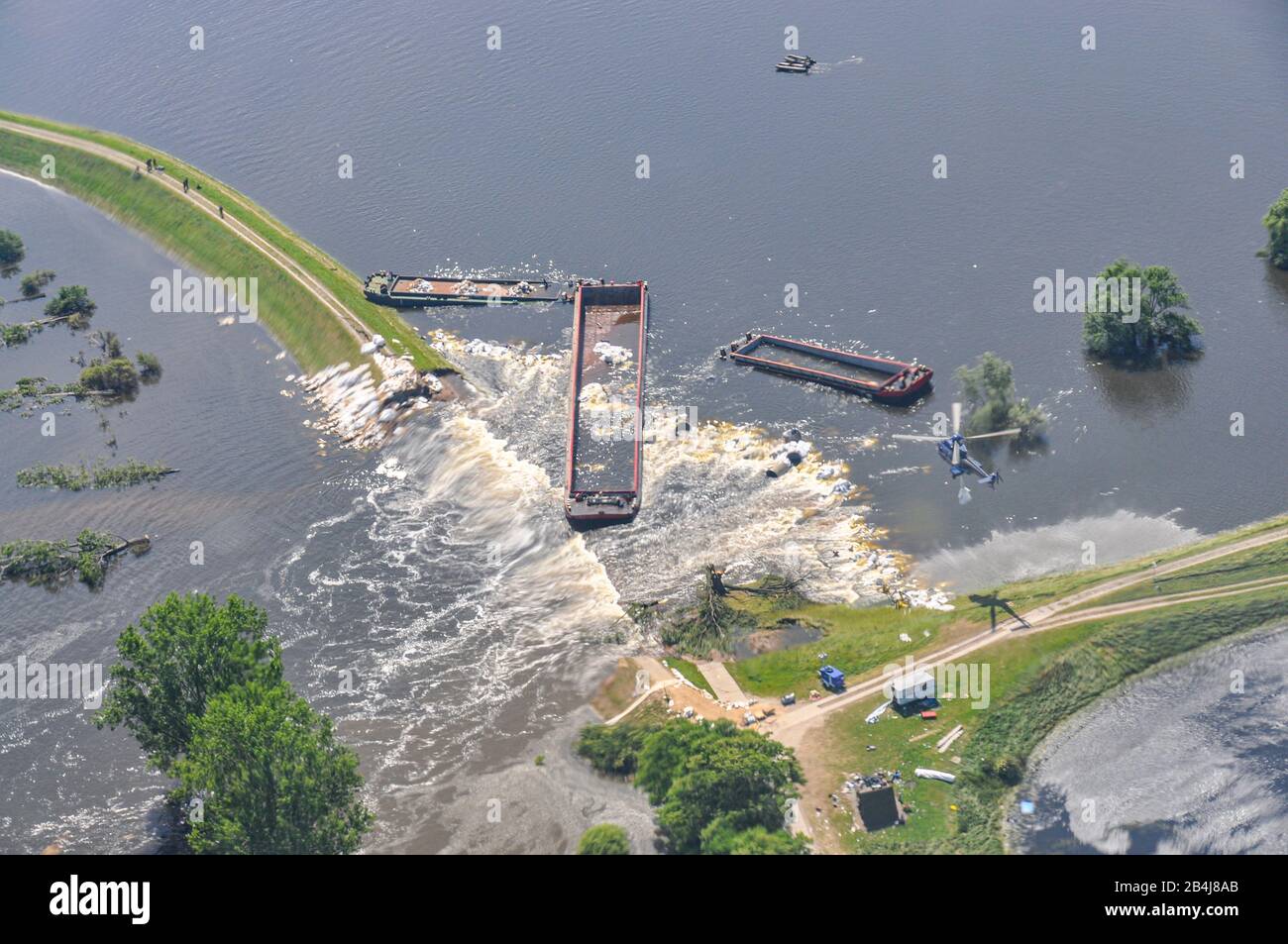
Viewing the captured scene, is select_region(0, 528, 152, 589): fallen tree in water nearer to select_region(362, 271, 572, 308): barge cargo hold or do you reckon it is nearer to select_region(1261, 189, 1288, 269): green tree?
select_region(362, 271, 572, 308): barge cargo hold

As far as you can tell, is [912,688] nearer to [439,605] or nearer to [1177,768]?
[1177,768]

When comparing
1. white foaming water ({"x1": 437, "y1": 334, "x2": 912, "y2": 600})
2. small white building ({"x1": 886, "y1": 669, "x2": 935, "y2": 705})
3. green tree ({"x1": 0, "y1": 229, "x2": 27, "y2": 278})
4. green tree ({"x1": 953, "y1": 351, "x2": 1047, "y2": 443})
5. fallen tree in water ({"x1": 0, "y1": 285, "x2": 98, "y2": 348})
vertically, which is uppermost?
green tree ({"x1": 0, "y1": 229, "x2": 27, "y2": 278})

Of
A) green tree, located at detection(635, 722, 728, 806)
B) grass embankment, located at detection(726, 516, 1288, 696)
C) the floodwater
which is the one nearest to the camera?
the floodwater

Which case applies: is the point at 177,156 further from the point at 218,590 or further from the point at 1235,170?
the point at 1235,170

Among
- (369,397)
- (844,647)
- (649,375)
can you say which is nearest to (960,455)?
(844,647)

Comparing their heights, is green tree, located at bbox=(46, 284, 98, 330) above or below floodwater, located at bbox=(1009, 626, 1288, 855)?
above

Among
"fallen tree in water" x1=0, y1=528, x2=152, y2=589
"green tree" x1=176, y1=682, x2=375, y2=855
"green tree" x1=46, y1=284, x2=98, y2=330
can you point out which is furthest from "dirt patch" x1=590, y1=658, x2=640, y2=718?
"green tree" x1=46, y1=284, x2=98, y2=330

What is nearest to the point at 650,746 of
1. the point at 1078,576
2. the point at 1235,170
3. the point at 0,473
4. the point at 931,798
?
the point at 931,798

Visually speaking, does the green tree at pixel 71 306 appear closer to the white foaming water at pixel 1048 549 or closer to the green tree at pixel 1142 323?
the white foaming water at pixel 1048 549
